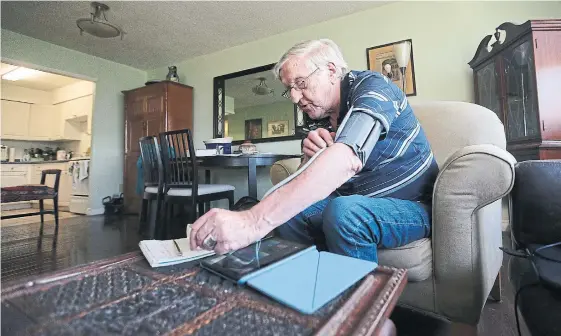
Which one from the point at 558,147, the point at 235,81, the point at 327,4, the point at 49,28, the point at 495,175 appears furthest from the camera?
the point at 235,81

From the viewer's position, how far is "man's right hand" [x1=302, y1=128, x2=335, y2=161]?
0.89 m

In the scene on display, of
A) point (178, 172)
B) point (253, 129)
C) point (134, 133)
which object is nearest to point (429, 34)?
point (253, 129)

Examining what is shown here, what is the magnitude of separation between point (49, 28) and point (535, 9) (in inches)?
192

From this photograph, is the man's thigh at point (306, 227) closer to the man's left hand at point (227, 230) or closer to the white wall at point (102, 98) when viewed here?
the man's left hand at point (227, 230)

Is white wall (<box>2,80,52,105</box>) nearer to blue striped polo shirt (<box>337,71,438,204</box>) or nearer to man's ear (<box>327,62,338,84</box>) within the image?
man's ear (<box>327,62,338,84</box>)

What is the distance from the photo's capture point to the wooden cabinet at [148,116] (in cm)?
376

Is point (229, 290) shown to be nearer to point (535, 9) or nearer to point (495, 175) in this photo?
point (495, 175)

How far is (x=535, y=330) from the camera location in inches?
17.1

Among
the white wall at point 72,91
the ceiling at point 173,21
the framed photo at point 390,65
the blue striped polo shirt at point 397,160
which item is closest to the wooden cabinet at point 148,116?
the ceiling at point 173,21

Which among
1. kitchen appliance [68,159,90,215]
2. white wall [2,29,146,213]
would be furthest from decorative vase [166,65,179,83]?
kitchen appliance [68,159,90,215]

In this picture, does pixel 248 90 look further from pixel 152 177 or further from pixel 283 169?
pixel 283 169

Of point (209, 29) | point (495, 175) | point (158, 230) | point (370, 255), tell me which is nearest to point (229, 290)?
point (370, 255)

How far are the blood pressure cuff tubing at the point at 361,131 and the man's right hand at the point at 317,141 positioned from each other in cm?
21

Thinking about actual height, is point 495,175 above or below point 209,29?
below
